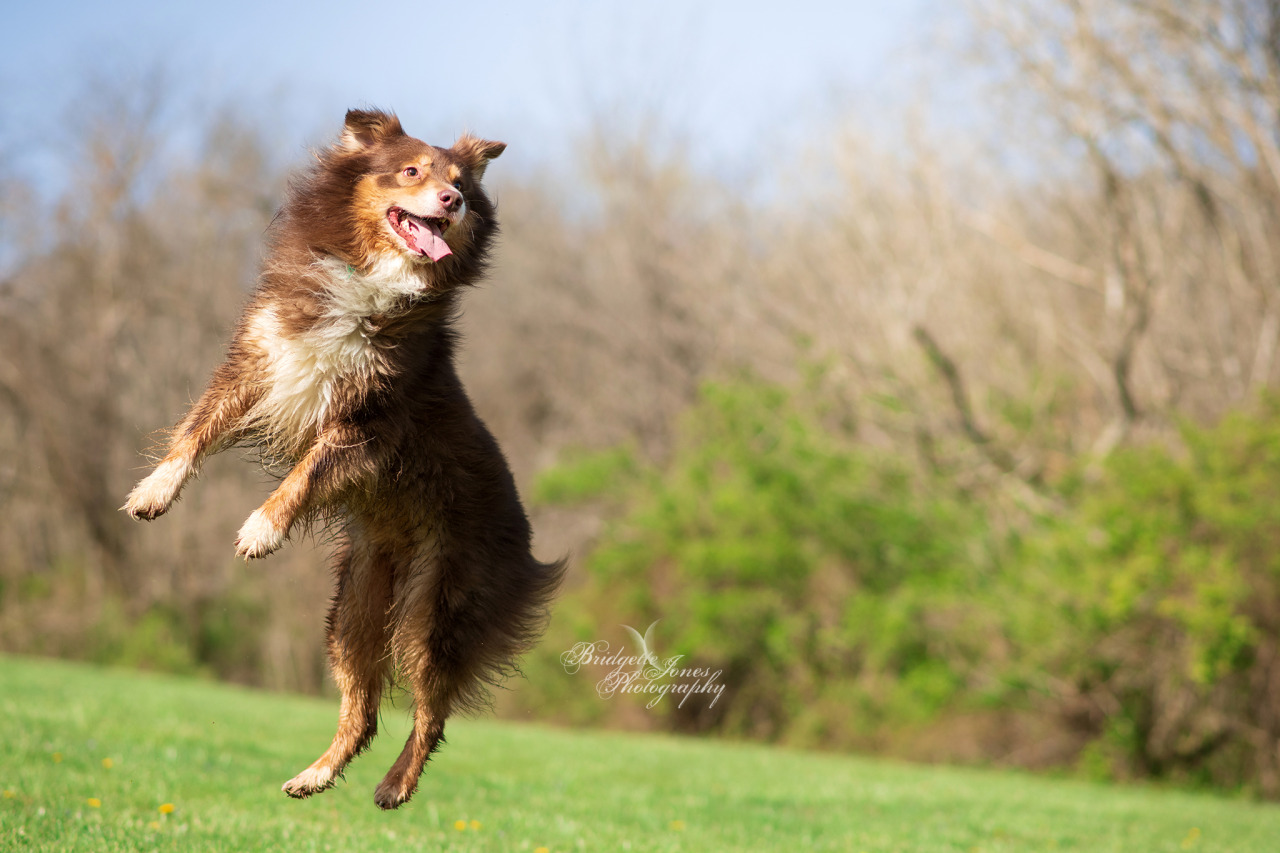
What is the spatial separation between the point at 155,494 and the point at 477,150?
199 centimetres

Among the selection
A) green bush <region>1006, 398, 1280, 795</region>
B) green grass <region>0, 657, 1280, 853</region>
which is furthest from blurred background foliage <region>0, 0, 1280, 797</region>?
green grass <region>0, 657, 1280, 853</region>

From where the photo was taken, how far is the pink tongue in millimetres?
4207

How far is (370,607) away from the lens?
15.5 ft

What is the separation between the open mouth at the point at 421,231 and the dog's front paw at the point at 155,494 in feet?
4.05

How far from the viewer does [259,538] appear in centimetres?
390

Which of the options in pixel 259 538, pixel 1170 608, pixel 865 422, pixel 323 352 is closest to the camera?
pixel 259 538

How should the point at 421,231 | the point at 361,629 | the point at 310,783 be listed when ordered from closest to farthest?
1. the point at 421,231
2. the point at 310,783
3. the point at 361,629

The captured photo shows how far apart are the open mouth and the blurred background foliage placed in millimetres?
5218

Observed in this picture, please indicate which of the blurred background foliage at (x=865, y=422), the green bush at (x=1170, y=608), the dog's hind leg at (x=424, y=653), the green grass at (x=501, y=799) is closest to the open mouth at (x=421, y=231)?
the dog's hind leg at (x=424, y=653)

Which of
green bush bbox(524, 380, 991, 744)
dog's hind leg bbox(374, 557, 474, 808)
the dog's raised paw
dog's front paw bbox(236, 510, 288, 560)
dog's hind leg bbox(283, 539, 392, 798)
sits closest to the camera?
dog's front paw bbox(236, 510, 288, 560)

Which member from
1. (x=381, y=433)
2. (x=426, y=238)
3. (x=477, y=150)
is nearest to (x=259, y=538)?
(x=381, y=433)

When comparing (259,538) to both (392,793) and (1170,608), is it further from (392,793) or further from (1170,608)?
(1170,608)

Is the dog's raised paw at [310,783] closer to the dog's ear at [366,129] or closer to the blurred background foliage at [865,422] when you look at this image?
the dog's ear at [366,129]

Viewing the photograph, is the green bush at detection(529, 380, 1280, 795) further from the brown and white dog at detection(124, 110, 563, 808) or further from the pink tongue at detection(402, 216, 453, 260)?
the pink tongue at detection(402, 216, 453, 260)
